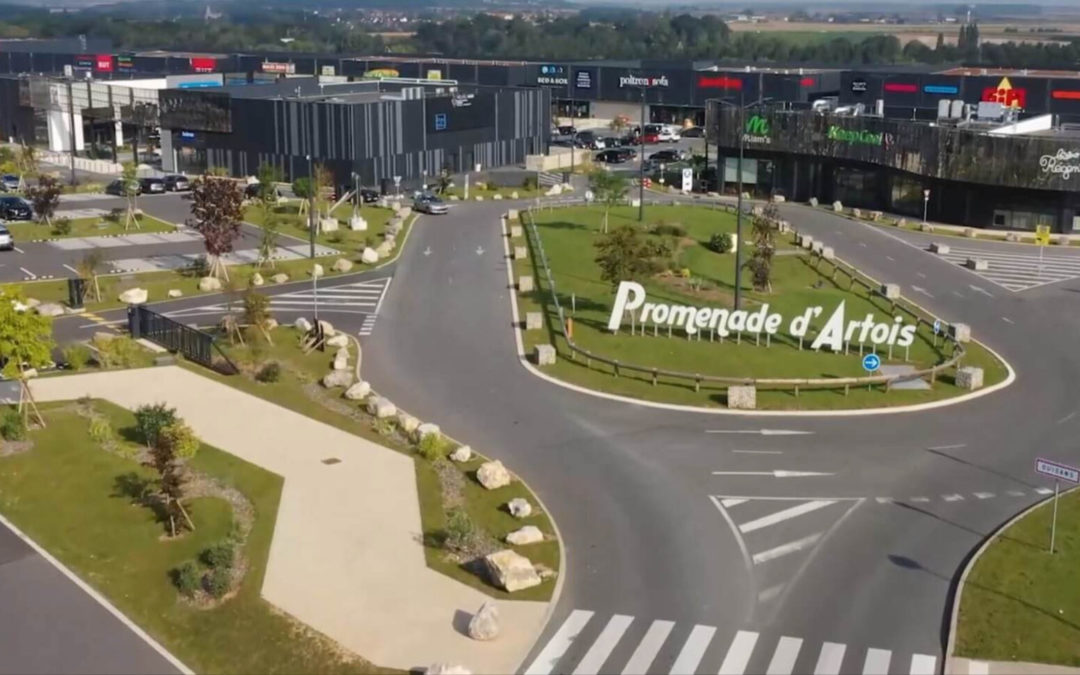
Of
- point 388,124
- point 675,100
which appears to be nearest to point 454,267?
point 388,124

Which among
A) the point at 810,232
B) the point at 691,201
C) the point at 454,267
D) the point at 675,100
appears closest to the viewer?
the point at 454,267

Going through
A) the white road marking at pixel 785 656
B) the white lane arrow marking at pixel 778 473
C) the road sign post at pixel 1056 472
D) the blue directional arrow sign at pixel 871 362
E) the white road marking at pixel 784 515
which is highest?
the road sign post at pixel 1056 472

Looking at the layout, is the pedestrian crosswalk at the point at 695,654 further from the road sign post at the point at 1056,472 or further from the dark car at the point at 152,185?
the dark car at the point at 152,185

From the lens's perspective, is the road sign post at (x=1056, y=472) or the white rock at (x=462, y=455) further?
the white rock at (x=462, y=455)

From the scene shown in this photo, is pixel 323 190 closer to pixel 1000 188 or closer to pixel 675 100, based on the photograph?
pixel 1000 188

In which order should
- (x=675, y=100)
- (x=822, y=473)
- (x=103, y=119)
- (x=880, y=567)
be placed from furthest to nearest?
(x=675, y=100)
(x=103, y=119)
(x=822, y=473)
(x=880, y=567)

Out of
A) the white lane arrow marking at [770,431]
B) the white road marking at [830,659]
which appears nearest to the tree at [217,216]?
the white lane arrow marking at [770,431]
